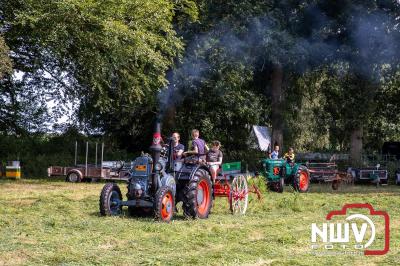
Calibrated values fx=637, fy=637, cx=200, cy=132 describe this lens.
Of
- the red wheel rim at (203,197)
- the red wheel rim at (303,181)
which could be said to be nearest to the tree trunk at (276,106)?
the red wheel rim at (303,181)

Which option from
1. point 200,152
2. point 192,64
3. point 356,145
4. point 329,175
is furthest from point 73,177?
point 356,145

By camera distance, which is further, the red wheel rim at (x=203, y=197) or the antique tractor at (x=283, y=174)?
the antique tractor at (x=283, y=174)

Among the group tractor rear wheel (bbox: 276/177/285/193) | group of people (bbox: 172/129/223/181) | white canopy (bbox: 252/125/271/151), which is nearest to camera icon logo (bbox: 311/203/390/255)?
group of people (bbox: 172/129/223/181)

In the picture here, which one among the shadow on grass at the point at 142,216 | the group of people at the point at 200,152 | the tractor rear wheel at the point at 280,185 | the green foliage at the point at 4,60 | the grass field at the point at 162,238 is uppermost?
the green foliage at the point at 4,60

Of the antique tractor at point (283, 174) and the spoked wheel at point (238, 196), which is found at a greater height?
the antique tractor at point (283, 174)

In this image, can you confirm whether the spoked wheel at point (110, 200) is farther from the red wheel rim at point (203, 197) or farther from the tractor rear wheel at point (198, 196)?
the red wheel rim at point (203, 197)

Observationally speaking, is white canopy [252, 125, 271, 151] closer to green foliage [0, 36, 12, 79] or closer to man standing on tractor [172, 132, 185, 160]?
green foliage [0, 36, 12, 79]

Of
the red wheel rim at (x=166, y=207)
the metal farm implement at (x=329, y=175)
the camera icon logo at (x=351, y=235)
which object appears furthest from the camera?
the metal farm implement at (x=329, y=175)

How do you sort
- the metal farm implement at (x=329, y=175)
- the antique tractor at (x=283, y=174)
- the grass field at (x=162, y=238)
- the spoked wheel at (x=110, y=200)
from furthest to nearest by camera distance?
the metal farm implement at (x=329, y=175) → the antique tractor at (x=283, y=174) → the spoked wheel at (x=110, y=200) → the grass field at (x=162, y=238)

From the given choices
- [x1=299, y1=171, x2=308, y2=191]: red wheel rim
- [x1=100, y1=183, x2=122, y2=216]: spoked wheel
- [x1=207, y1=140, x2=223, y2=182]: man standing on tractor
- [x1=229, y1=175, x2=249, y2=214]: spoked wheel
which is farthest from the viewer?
[x1=299, y1=171, x2=308, y2=191]: red wheel rim

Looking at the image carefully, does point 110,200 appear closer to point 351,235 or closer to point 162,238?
point 162,238

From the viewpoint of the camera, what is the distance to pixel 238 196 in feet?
37.9

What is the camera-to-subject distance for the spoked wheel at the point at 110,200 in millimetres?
9866

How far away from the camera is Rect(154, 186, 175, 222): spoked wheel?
9320mm
